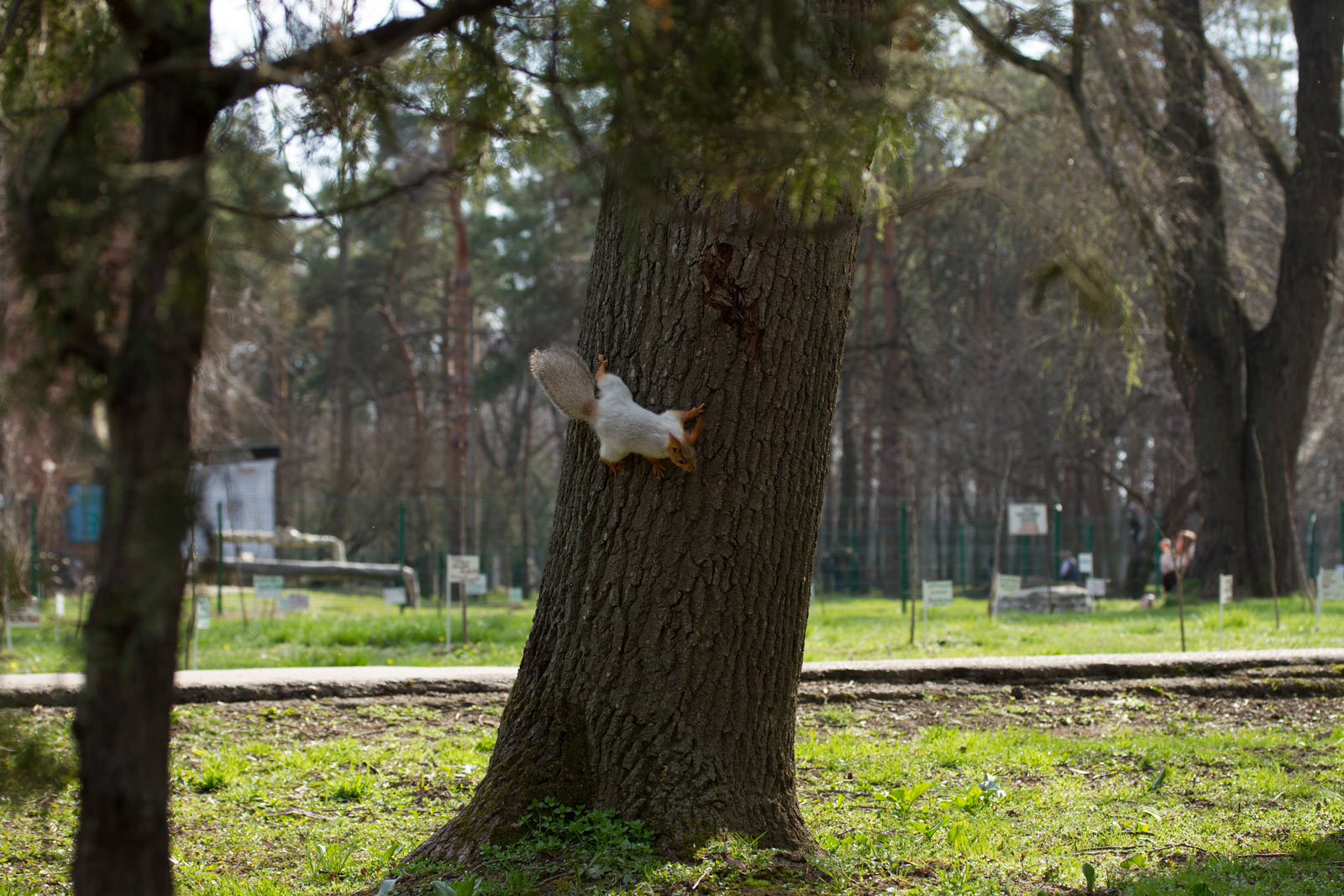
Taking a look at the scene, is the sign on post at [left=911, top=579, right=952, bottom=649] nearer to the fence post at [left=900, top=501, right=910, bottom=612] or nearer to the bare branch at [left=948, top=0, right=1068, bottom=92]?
the bare branch at [left=948, top=0, right=1068, bottom=92]

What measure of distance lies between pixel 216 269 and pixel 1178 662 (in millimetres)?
6502

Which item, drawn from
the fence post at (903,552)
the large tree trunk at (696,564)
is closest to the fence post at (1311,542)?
the fence post at (903,552)

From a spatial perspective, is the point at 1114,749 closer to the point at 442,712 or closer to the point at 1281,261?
the point at 442,712

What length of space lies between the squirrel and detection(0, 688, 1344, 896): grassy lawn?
41.9 inches

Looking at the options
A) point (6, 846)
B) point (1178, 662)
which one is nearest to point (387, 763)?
point (6, 846)

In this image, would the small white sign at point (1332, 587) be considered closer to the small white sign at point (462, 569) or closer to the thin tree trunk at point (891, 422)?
the small white sign at point (462, 569)

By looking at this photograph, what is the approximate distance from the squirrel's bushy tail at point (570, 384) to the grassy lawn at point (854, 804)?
119 cm

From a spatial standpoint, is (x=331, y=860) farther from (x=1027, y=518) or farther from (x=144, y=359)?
(x=1027, y=518)

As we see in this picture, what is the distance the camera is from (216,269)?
1597 millimetres

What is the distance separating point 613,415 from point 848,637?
698 cm

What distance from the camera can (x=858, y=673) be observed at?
21.3 feet

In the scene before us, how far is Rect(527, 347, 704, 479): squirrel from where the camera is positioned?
3051mm

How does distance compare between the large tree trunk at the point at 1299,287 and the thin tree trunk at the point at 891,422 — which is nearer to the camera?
the large tree trunk at the point at 1299,287

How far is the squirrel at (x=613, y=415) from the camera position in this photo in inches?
120
